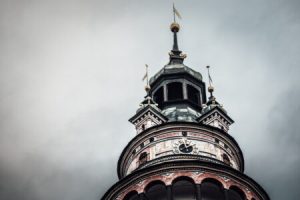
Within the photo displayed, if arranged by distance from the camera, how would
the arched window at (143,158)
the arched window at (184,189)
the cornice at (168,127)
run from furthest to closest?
1. the cornice at (168,127)
2. the arched window at (143,158)
3. the arched window at (184,189)

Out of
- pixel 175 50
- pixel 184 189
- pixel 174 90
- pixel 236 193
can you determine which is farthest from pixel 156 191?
pixel 175 50

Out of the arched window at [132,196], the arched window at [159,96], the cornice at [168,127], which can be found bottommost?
the arched window at [132,196]

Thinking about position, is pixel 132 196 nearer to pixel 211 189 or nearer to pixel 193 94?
pixel 211 189

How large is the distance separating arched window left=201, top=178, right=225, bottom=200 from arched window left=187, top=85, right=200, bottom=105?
10174mm

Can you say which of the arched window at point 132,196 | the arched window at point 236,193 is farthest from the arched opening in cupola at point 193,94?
the arched window at point 132,196

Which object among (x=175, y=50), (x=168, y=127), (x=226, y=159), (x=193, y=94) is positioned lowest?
(x=226, y=159)

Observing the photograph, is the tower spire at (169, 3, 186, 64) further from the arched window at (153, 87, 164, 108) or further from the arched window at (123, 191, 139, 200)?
the arched window at (123, 191, 139, 200)

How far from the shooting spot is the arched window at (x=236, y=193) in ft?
115

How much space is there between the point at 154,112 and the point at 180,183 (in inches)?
269

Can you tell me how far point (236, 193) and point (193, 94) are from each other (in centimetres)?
1108

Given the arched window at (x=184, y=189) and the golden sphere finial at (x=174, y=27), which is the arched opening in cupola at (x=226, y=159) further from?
the golden sphere finial at (x=174, y=27)

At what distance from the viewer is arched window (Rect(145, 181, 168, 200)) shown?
34.8 metres

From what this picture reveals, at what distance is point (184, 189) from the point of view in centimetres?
3500

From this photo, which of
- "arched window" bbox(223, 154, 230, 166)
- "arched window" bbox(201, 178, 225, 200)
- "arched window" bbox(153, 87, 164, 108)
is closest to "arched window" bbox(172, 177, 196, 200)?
"arched window" bbox(201, 178, 225, 200)
